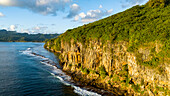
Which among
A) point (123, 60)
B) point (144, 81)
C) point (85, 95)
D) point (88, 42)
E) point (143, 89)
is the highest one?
point (88, 42)

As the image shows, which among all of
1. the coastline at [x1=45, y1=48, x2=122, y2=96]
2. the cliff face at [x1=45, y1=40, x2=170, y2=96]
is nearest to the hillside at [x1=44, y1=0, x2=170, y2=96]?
the cliff face at [x1=45, y1=40, x2=170, y2=96]

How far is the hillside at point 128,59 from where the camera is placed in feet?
101

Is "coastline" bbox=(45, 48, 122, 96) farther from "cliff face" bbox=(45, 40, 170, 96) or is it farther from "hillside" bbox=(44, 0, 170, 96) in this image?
"hillside" bbox=(44, 0, 170, 96)

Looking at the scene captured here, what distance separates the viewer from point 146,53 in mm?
33438

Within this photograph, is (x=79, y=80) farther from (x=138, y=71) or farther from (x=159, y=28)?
(x=159, y=28)

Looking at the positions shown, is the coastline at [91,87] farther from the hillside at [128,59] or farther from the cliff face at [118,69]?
the hillside at [128,59]

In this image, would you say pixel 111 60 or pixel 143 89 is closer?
pixel 143 89

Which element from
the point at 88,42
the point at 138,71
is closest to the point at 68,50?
the point at 88,42

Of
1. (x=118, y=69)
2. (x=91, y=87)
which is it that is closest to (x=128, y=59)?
(x=118, y=69)

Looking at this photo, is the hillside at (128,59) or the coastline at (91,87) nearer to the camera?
the hillside at (128,59)

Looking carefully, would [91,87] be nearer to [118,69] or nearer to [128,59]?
[118,69]

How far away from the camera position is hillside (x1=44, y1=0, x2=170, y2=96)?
101ft

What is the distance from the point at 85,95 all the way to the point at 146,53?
23.7 metres

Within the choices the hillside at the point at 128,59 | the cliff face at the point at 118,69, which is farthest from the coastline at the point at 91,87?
the hillside at the point at 128,59
